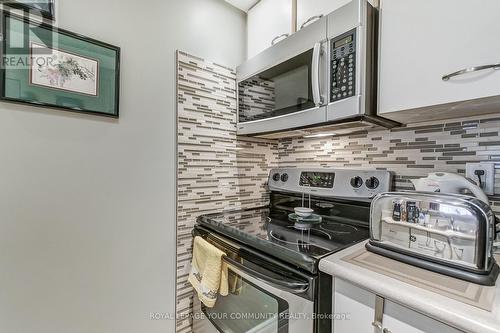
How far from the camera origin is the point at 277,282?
79cm

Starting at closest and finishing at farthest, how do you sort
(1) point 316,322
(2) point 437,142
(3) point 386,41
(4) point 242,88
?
(1) point 316,322 → (3) point 386,41 → (2) point 437,142 → (4) point 242,88

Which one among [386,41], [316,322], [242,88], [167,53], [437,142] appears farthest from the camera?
[242,88]

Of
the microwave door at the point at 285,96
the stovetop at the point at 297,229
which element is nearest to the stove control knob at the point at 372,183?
the stovetop at the point at 297,229

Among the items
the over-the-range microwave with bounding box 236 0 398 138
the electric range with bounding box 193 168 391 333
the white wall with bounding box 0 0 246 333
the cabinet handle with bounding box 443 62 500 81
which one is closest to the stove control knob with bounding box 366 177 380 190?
the electric range with bounding box 193 168 391 333

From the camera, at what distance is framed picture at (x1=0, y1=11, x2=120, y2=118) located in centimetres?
82

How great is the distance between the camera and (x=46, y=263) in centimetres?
90

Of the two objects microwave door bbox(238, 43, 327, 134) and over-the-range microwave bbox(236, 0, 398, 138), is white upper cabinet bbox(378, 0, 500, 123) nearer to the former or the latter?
over-the-range microwave bbox(236, 0, 398, 138)

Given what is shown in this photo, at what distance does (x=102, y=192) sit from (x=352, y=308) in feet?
3.44

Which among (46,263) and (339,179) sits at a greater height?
(339,179)

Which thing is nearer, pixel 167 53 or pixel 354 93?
pixel 354 93

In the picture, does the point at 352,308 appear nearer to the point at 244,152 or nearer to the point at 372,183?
the point at 372,183

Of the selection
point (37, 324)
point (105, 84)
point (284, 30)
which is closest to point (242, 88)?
point (284, 30)

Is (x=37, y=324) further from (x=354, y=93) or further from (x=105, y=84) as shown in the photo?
(x=354, y=93)

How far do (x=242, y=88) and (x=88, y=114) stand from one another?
2.66ft
